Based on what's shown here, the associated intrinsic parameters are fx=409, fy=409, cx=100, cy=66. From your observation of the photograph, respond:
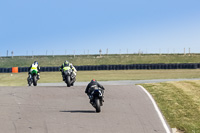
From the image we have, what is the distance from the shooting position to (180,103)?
56.1ft

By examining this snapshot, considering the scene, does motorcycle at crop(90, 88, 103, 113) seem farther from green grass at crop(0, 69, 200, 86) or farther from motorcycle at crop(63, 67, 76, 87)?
green grass at crop(0, 69, 200, 86)

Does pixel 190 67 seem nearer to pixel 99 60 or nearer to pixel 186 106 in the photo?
pixel 99 60

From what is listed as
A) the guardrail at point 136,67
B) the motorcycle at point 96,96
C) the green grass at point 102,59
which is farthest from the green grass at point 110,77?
the green grass at point 102,59

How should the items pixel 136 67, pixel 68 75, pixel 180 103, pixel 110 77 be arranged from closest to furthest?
pixel 180 103, pixel 68 75, pixel 110 77, pixel 136 67

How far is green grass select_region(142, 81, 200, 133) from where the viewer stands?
14.0m

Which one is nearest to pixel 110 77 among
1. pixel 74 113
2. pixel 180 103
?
pixel 180 103

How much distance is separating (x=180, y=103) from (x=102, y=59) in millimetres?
63524

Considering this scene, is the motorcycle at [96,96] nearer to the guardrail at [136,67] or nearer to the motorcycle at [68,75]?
the motorcycle at [68,75]

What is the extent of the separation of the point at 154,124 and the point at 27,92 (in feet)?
30.0

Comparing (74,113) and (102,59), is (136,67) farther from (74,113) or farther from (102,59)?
(74,113)

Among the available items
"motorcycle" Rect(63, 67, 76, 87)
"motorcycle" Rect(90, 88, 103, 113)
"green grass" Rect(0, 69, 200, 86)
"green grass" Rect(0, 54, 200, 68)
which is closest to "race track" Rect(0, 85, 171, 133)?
"motorcycle" Rect(90, 88, 103, 113)

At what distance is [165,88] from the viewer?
21219 millimetres

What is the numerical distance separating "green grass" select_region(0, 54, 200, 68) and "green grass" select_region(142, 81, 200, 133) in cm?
5289

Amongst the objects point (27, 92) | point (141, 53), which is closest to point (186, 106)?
point (27, 92)
